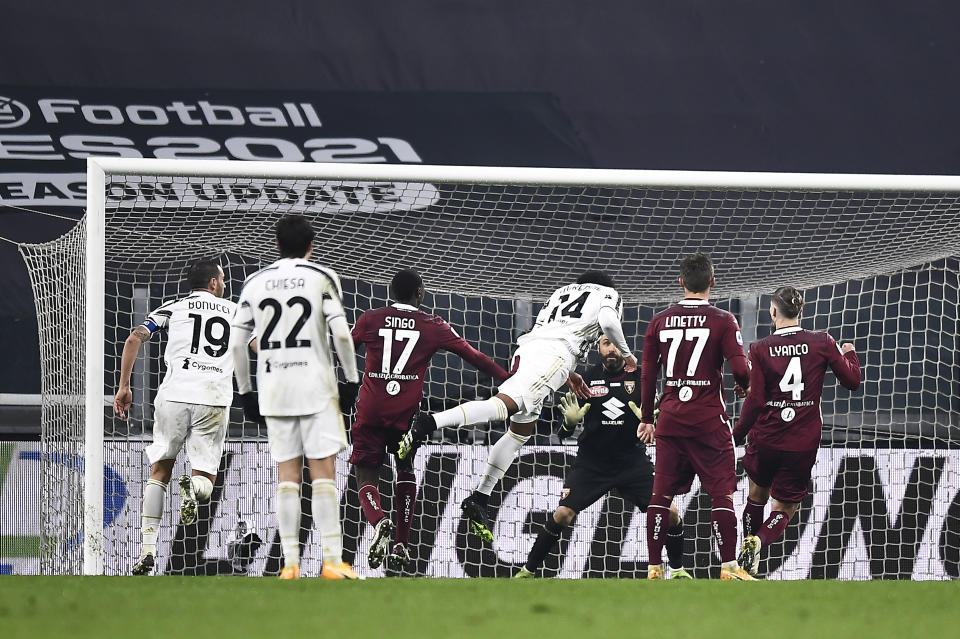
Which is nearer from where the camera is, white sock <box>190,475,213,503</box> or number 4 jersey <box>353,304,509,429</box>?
number 4 jersey <box>353,304,509,429</box>

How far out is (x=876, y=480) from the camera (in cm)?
785

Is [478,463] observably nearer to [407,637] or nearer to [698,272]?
[698,272]

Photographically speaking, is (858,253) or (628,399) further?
(858,253)

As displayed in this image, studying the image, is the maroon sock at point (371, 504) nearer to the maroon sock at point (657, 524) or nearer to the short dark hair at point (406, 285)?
the short dark hair at point (406, 285)

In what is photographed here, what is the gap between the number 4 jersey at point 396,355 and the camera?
6.38 m

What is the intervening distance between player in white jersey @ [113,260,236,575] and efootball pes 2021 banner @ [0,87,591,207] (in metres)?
4.10

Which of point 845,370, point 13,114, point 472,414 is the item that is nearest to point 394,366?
point 472,414

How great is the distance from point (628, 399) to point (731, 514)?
1351 mm

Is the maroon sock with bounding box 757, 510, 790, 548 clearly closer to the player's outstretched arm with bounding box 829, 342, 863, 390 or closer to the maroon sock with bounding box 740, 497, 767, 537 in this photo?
the maroon sock with bounding box 740, 497, 767, 537

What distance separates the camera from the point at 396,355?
20.9 feet

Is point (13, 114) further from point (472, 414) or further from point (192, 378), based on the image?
point (472, 414)

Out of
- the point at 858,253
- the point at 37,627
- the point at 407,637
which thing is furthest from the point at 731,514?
the point at 37,627

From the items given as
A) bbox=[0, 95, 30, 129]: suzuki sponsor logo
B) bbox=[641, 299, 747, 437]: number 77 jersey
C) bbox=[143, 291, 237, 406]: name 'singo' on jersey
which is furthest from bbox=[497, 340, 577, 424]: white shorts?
bbox=[0, 95, 30, 129]: suzuki sponsor logo

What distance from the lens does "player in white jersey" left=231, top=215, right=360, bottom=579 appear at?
4.56m
